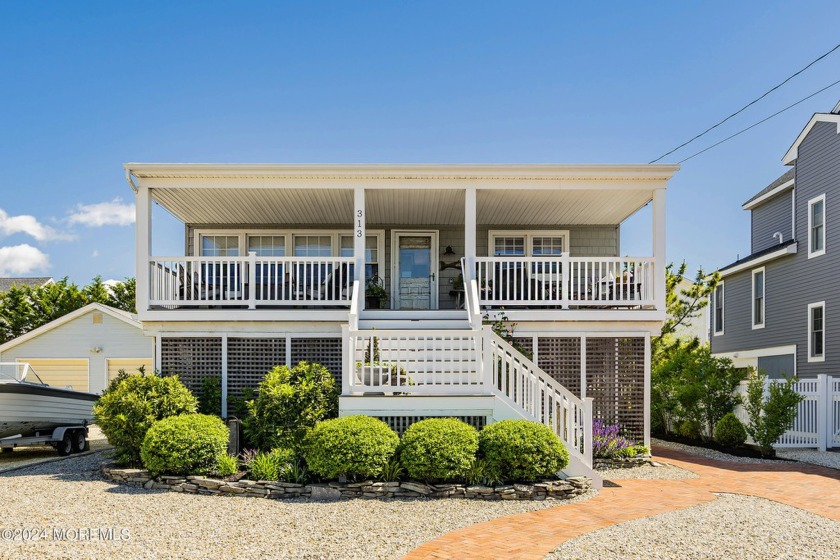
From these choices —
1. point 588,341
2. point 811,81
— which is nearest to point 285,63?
point 588,341

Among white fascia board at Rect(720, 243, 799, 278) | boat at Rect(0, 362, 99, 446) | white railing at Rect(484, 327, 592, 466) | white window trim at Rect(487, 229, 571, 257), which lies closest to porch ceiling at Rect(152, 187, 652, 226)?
white window trim at Rect(487, 229, 571, 257)

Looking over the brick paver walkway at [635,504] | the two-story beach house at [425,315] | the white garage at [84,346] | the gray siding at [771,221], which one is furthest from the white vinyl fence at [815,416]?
the white garage at [84,346]

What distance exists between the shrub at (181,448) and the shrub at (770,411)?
9.77 meters

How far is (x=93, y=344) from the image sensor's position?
68.5ft

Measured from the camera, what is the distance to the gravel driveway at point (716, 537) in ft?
18.9

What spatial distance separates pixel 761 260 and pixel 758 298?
1.50m

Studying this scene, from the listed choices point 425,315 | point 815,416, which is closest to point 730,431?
point 815,416

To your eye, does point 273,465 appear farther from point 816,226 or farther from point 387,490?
point 816,226

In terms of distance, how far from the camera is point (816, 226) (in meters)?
16.8

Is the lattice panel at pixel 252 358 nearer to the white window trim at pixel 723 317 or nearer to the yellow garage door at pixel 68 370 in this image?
the yellow garage door at pixel 68 370

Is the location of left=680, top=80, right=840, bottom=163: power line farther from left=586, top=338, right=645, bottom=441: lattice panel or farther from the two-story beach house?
left=586, top=338, right=645, bottom=441: lattice panel

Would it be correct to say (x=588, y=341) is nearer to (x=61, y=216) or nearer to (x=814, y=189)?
(x=814, y=189)

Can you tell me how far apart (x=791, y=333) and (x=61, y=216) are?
23.7m

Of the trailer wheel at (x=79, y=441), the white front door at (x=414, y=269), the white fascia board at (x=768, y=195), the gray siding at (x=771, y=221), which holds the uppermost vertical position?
the white fascia board at (x=768, y=195)
